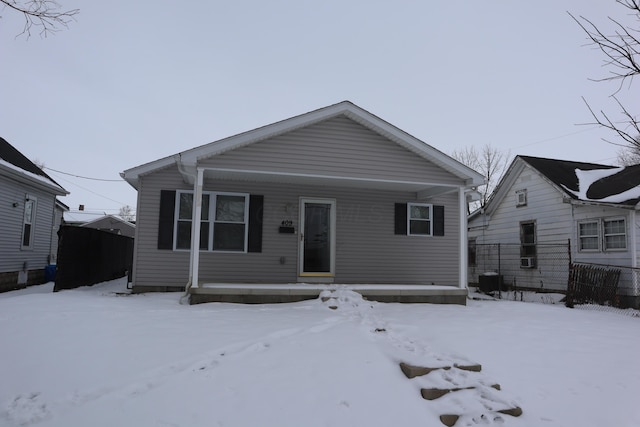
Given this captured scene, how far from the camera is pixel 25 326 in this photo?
509 centimetres

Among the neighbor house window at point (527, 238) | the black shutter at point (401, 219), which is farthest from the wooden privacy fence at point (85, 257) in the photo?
the neighbor house window at point (527, 238)

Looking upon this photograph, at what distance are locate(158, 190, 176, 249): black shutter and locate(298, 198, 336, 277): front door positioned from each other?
297cm

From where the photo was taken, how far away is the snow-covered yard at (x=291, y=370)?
3193mm

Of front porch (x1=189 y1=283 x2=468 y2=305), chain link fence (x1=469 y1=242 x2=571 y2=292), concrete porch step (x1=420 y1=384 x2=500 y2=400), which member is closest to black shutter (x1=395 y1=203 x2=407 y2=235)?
front porch (x1=189 y1=283 x2=468 y2=305)

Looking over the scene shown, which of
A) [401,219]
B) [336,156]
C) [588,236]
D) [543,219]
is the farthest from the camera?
[543,219]

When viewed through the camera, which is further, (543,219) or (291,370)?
(543,219)

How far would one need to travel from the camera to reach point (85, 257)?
391 inches

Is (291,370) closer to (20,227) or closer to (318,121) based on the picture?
(318,121)

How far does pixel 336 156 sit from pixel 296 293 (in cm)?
280

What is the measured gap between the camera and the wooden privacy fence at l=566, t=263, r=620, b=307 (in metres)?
10.4

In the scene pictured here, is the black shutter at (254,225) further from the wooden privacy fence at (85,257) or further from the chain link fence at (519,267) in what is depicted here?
the chain link fence at (519,267)

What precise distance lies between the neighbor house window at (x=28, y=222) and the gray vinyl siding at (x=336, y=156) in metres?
8.07

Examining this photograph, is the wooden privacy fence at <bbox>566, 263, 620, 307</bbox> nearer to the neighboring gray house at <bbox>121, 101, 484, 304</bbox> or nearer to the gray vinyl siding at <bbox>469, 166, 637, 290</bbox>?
the gray vinyl siding at <bbox>469, 166, 637, 290</bbox>

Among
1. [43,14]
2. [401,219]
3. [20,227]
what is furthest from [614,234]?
[20,227]
